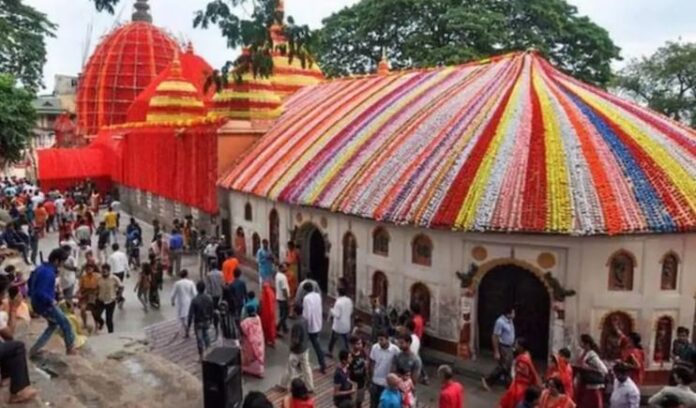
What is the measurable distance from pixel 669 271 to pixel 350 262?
A: 256 inches

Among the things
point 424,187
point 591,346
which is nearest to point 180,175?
point 424,187

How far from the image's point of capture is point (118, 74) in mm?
40094

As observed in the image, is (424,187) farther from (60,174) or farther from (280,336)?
(60,174)

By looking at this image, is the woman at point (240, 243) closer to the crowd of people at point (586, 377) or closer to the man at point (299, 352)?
the man at point (299, 352)

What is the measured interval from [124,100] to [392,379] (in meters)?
36.1

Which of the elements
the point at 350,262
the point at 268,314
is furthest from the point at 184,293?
the point at 350,262

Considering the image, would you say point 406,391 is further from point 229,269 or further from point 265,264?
point 265,264

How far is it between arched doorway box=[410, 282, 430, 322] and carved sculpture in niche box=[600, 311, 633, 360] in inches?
128

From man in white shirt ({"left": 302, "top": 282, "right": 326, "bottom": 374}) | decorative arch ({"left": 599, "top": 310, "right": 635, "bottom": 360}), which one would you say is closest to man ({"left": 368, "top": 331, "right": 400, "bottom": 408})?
man in white shirt ({"left": 302, "top": 282, "right": 326, "bottom": 374})

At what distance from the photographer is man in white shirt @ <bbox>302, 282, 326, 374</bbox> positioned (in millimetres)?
11711

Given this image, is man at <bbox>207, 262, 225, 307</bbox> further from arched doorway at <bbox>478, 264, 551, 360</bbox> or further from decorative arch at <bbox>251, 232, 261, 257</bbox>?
decorative arch at <bbox>251, 232, 261, 257</bbox>

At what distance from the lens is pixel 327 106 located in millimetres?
21078

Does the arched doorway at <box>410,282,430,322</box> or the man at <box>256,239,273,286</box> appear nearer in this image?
the arched doorway at <box>410,282,430,322</box>

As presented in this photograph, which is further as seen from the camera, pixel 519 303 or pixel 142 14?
pixel 142 14
